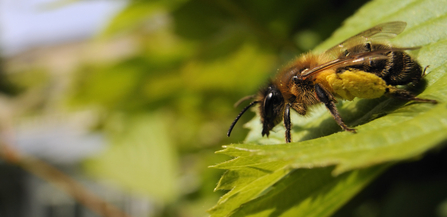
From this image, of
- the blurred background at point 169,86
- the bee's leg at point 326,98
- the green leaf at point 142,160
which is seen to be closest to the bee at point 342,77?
the bee's leg at point 326,98

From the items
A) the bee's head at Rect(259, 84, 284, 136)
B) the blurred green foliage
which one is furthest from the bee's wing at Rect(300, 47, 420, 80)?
the blurred green foliage

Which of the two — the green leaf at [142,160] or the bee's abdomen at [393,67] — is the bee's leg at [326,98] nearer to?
the bee's abdomen at [393,67]

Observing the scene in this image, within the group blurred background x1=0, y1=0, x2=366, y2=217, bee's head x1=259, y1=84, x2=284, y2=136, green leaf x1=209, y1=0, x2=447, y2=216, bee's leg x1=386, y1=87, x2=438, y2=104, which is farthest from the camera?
blurred background x1=0, y1=0, x2=366, y2=217

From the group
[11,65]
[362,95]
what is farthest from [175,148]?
[11,65]

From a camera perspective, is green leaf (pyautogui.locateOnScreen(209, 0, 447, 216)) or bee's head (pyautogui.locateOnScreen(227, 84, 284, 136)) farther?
bee's head (pyautogui.locateOnScreen(227, 84, 284, 136))

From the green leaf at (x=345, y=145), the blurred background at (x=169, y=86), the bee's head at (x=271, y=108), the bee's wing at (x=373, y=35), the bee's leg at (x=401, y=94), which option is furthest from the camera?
the blurred background at (x=169, y=86)

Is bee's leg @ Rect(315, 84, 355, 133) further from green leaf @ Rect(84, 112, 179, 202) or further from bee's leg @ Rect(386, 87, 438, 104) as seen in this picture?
green leaf @ Rect(84, 112, 179, 202)

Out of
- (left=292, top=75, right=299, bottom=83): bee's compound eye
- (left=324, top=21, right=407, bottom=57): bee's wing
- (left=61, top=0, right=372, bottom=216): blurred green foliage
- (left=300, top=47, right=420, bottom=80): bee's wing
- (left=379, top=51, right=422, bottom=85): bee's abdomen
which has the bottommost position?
(left=379, top=51, right=422, bottom=85): bee's abdomen

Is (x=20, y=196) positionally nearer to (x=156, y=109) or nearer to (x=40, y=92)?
(x=40, y=92)

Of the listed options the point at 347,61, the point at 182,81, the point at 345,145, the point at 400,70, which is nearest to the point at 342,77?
the point at 347,61
